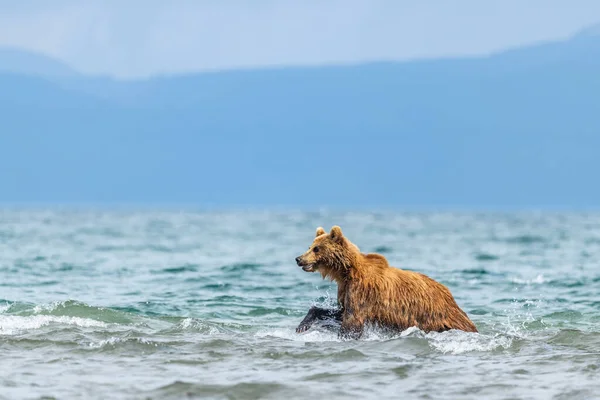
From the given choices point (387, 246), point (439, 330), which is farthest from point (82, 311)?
point (387, 246)

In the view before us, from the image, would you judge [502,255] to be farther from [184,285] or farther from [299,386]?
[299,386]

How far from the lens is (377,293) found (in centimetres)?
1293

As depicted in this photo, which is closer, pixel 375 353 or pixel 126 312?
pixel 375 353

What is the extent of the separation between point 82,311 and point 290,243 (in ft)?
111

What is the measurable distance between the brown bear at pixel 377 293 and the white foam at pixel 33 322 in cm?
356

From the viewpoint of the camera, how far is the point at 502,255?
38.9 meters

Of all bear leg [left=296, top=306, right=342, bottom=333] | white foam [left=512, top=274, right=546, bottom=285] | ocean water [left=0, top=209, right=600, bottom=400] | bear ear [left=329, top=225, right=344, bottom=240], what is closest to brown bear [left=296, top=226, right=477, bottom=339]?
bear ear [left=329, top=225, right=344, bottom=240]

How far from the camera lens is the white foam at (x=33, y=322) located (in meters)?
14.1

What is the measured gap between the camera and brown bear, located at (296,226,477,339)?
12906 millimetres

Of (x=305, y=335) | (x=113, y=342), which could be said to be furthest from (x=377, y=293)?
(x=113, y=342)

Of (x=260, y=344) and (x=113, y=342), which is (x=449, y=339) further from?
(x=113, y=342)

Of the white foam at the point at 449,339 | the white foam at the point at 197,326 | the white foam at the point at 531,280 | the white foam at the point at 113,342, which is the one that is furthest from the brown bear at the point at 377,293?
the white foam at the point at 531,280

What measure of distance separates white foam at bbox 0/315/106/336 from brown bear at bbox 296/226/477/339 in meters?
3.56

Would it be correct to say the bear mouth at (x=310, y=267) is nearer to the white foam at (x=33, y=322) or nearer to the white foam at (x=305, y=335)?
the white foam at (x=305, y=335)
